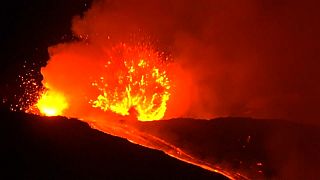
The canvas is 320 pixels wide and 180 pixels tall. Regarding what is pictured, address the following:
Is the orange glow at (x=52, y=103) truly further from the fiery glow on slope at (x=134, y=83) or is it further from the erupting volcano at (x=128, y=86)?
the fiery glow on slope at (x=134, y=83)

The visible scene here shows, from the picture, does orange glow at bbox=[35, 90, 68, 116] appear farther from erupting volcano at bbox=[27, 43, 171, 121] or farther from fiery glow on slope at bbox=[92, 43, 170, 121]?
fiery glow on slope at bbox=[92, 43, 170, 121]

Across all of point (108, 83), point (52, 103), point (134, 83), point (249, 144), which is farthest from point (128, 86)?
point (249, 144)

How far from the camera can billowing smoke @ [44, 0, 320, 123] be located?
39.8 metres

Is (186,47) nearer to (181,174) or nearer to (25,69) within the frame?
(25,69)

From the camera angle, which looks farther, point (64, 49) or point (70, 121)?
point (64, 49)

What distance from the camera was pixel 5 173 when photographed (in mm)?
16281

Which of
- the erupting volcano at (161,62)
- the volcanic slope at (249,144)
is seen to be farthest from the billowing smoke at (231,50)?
the volcanic slope at (249,144)

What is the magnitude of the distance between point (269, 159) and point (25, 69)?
22.0 m

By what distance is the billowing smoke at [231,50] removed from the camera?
39.8 meters

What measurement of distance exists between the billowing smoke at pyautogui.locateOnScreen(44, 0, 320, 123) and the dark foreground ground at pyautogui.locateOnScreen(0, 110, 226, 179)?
19.3 m

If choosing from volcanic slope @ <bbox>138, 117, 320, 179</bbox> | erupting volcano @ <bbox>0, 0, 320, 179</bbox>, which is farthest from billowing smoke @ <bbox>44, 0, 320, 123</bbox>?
volcanic slope @ <bbox>138, 117, 320, 179</bbox>

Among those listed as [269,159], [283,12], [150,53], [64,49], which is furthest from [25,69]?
[269,159]

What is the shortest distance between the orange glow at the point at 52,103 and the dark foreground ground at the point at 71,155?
460 inches

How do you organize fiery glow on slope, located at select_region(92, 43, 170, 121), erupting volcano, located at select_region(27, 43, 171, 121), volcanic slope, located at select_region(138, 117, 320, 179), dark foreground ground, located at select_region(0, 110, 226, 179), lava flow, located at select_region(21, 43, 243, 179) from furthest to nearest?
fiery glow on slope, located at select_region(92, 43, 170, 121) → erupting volcano, located at select_region(27, 43, 171, 121) → lava flow, located at select_region(21, 43, 243, 179) → volcanic slope, located at select_region(138, 117, 320, 179) → dark foreground ground, located at select_region(0, 110, 226, 179)
